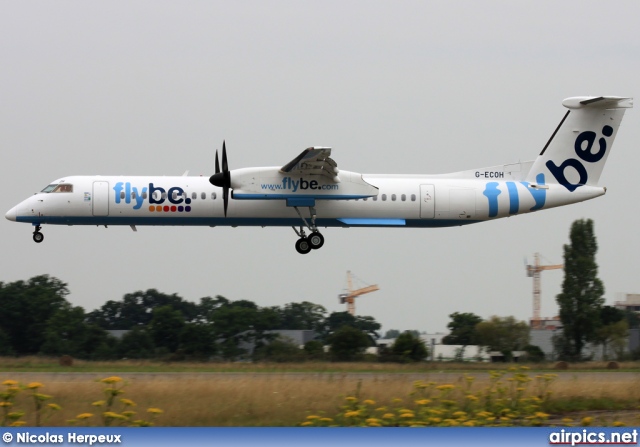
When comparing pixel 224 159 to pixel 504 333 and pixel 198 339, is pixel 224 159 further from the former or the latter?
pixel 504 333

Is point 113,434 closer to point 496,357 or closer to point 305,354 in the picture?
point 305,354

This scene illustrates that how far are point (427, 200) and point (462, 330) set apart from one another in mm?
14685

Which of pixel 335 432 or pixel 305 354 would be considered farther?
pixel 305 354

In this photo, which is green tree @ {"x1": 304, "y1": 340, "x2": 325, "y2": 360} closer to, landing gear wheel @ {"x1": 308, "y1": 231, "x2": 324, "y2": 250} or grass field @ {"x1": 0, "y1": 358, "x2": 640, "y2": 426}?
landing gear wheel @ {"x1": 308, "y1": 231, "x2": 324, "y2": 250}

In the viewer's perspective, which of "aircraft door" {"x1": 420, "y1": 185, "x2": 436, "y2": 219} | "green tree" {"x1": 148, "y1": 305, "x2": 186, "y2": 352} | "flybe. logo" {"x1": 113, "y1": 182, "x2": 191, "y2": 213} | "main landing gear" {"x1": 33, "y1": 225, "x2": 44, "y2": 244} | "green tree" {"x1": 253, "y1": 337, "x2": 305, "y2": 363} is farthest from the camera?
"green tree" {"x1": 148, "y1": 305, "x2": 186, "y2": 352}

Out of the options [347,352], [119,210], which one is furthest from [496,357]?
[119,210]

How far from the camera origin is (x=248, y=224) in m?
27.8

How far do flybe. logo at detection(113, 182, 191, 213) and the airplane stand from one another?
31 mm

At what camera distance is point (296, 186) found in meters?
27.1

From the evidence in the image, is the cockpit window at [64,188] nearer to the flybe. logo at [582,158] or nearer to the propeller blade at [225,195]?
the propeller blade at [225,195]

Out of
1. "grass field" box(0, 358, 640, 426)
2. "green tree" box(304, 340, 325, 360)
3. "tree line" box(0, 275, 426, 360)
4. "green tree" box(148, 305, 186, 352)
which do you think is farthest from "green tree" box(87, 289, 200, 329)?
"grass field" box(0, 358, 640, 426)

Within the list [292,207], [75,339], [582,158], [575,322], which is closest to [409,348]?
[292,207]

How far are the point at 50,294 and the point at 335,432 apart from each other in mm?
34432

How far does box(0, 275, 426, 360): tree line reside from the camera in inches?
1184
